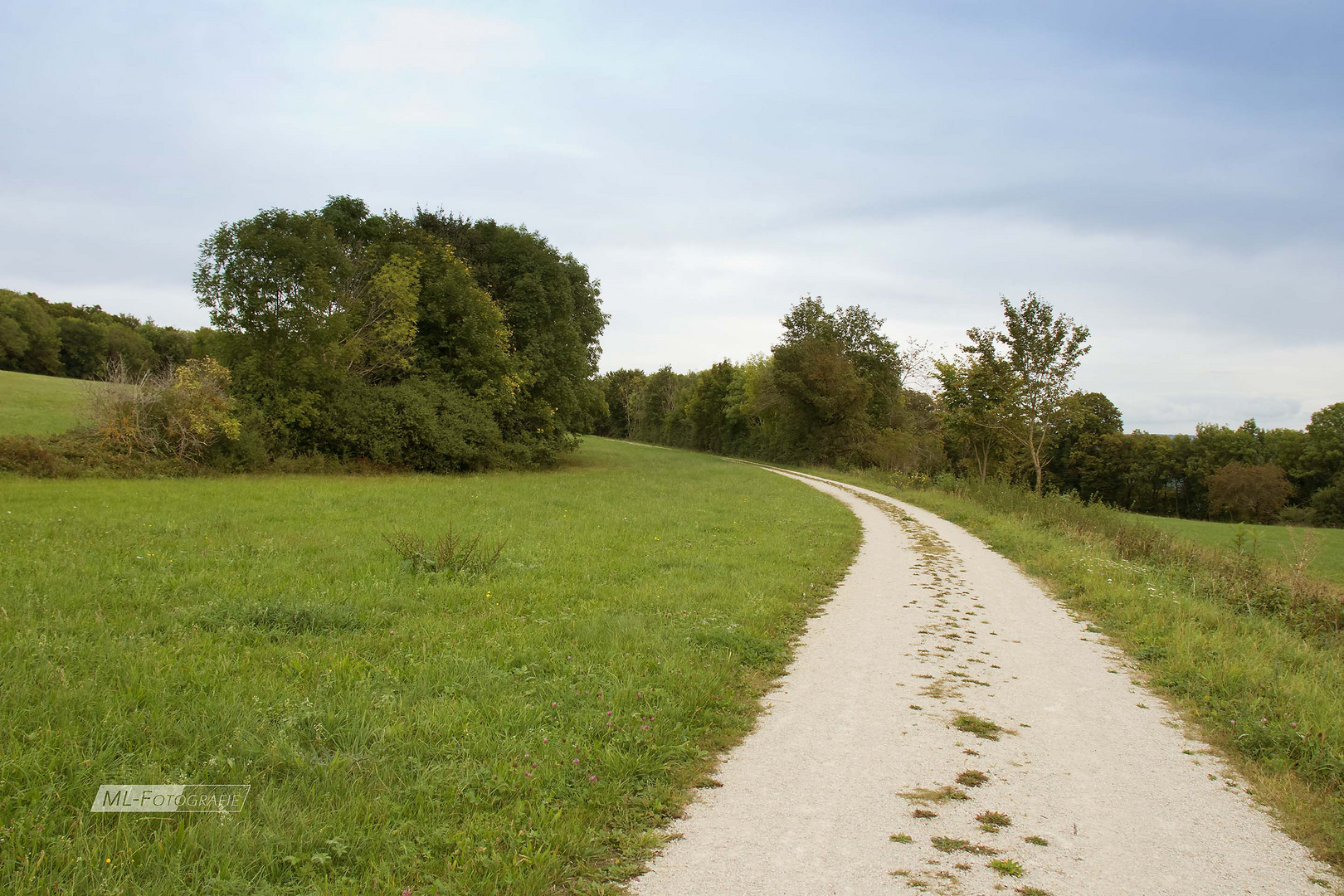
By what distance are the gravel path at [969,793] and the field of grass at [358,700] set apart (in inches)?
15.8

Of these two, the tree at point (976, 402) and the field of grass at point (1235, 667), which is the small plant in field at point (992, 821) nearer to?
the field of grass at point (1235, 667)

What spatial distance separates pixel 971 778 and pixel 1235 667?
3.64 m

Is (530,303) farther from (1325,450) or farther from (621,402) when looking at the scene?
(621,402)

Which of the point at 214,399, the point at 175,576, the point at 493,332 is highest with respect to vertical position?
the point at 493,332

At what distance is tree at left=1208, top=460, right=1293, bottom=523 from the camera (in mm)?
57125

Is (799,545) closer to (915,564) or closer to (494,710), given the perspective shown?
(915,564)

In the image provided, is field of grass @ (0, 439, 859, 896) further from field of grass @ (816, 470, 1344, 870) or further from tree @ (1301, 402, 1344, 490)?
tree @ (1301, 402, 1344, 490)

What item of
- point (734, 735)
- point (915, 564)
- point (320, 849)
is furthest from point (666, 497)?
point (320, 849)

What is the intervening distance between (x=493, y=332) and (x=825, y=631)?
26.2 meters

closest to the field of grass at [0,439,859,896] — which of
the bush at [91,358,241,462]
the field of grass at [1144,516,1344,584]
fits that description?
the bush at [91,358,241,462]

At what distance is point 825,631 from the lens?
7.72 meters

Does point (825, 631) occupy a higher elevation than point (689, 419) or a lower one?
lower

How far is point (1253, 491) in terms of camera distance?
57500 mm

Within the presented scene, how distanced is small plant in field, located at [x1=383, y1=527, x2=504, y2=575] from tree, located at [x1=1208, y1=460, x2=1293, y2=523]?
67.7m
